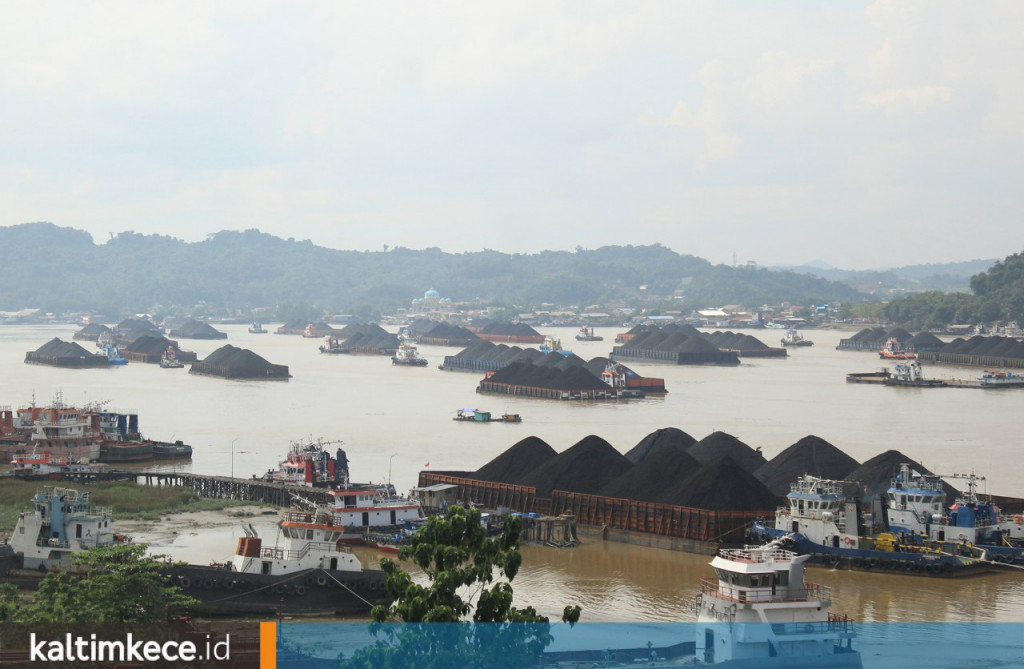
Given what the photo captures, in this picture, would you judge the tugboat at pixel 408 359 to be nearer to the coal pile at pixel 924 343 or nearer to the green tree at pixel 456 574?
the coal pile at pixel 924 343

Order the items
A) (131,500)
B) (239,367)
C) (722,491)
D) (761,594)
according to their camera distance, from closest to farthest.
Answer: (761,594) < (722,491) < (131,500) < (239,367)

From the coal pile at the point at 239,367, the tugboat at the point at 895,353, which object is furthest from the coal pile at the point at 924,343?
the coal pile at the point at 239,367

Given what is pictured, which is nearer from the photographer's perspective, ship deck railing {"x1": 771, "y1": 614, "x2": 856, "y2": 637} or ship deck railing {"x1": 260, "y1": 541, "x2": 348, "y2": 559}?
ship deck railing {"x1": 771, "y1": 614, "x2": 856, "y2": 637}

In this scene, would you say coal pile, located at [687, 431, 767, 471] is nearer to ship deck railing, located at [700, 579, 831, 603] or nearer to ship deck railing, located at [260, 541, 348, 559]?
ship deck railing, located at [260, 541, 348, 559]

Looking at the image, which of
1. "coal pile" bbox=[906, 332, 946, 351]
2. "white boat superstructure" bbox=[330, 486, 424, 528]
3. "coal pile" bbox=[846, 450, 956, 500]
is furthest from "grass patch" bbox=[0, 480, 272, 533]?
"coal pile" bbox=[906, 332, 946, 351]

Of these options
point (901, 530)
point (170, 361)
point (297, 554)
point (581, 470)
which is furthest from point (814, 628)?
point (170, 361)

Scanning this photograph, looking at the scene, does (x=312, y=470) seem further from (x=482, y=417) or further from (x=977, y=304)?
(x=977, y=304)
